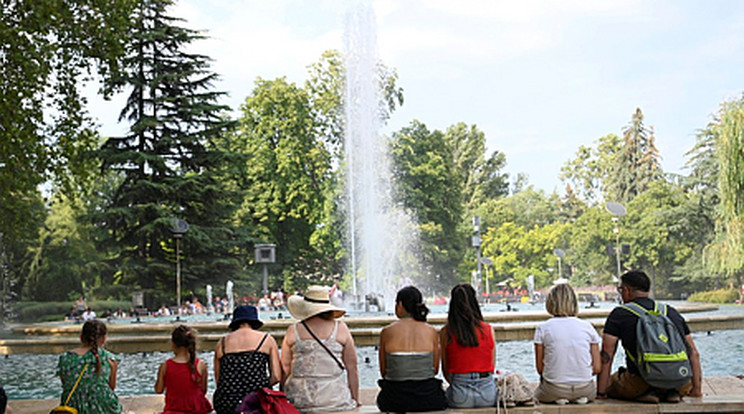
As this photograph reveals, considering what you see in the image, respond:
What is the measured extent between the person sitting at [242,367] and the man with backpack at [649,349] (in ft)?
8.72

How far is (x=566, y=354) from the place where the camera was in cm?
601

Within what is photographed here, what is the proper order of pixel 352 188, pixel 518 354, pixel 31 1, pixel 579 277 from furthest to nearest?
pixel 579 277
pixel 352 188
pixel 31 1
pixel 518 354

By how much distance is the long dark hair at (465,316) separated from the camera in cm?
577

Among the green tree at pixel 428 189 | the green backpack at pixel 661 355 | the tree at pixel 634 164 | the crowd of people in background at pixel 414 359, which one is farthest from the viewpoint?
the tree at pixel 634 164

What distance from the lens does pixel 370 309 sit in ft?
94.9

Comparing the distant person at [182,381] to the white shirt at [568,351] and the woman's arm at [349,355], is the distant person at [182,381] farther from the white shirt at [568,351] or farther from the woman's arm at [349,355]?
the white shirt at [568,351]

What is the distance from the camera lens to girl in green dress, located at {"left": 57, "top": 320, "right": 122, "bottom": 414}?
19.5 ft

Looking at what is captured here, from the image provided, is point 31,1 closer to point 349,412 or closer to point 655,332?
point 349,412

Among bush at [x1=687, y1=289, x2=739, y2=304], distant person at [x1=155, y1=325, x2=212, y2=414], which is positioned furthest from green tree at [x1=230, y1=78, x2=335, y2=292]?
distant person at [x1=155, y1=325, x2=212, y2=414]

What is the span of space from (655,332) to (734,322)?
554 inches

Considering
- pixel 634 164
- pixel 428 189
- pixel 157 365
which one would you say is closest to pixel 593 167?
pixel 634 164

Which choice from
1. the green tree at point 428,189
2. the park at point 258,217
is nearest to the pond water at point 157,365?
the park at point 258,217

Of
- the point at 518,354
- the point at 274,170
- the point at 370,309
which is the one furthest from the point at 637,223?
the point at 518,354

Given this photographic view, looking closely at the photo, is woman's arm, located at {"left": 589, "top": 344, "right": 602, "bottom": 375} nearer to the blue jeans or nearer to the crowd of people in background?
the crowd of people in background
